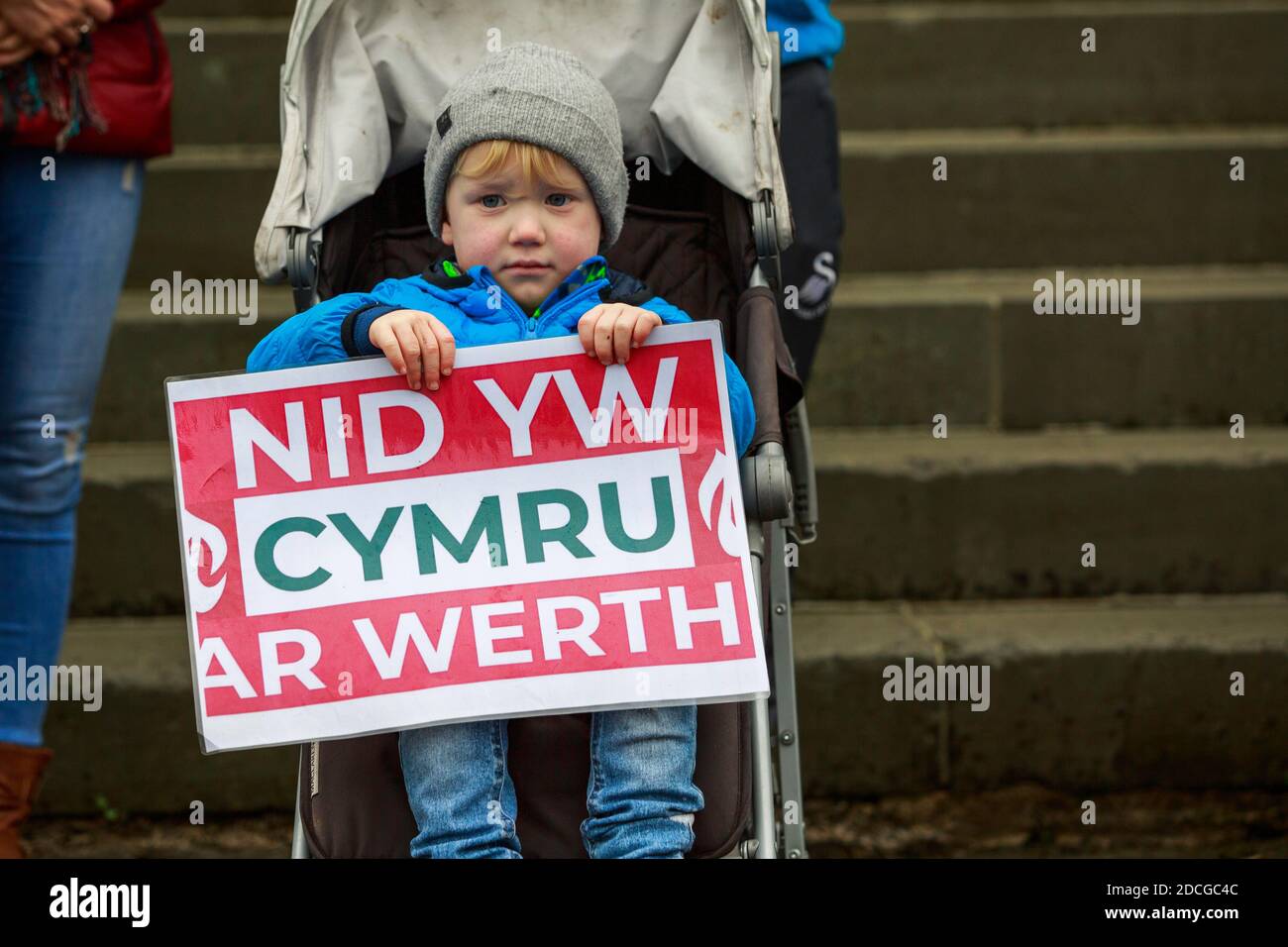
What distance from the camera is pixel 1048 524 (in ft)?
13.8

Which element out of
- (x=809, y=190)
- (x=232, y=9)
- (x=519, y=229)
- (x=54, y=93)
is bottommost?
(x=519, y=229)

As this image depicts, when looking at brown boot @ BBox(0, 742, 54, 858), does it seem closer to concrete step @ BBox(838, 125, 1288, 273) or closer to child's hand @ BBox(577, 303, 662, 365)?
child's hand @ BBox(577, 303, 662, 365)

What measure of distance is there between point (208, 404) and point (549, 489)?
490mm

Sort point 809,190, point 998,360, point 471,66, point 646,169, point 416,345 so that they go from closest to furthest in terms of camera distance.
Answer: point 416,345, point 471,66, point 646,169, point 809,190, point 998,360

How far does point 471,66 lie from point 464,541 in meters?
1.06

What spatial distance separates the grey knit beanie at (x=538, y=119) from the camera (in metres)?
2.56

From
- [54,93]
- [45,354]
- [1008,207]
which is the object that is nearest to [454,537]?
[45,354]

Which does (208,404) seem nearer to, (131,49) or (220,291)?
Result: (131,49)

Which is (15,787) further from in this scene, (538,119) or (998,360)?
(998,360)

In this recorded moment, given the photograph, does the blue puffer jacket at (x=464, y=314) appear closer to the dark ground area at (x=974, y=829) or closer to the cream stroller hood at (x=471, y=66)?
the cream stroller hood at (x=471, y=66)

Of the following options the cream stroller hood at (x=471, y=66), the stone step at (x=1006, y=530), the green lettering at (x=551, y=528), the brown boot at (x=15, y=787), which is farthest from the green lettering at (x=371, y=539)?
the stone step at (x=1006, y=530)

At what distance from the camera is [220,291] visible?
4723mm

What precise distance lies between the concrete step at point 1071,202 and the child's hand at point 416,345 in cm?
272

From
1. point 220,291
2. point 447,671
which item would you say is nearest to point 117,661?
point 220,291
